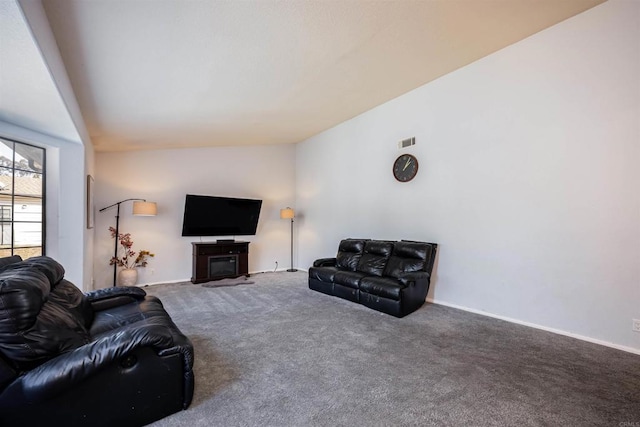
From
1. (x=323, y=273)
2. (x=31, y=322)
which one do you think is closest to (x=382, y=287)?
(x=323, y=273)

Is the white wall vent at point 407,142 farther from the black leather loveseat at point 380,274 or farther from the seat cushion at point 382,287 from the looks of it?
the seat cushion at point 382,287

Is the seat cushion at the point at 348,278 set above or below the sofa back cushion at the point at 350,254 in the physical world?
below

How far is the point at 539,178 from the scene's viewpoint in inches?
129

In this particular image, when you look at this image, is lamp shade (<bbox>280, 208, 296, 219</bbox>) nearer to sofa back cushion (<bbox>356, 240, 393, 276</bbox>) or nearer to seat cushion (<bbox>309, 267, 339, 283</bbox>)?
seat cushion (<bbox>309, 267, 339, 283</bbox>)

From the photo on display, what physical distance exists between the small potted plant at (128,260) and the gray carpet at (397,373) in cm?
218

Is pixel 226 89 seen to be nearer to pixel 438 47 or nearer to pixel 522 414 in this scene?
pixel 438 47

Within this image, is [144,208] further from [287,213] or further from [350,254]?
[350,254]

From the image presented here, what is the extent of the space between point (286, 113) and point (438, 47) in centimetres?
238

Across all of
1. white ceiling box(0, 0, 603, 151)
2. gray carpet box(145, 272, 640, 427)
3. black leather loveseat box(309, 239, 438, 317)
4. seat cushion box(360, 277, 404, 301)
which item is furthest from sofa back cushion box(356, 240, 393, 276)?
white ceiling box(0, 0, 603, 151)

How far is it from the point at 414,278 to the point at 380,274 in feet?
2.36

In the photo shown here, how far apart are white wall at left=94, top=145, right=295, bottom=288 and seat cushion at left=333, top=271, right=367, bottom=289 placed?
2.88m

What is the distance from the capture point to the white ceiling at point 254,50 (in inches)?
87.3

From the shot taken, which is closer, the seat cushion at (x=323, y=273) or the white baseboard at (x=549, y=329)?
the white baseboard at (x=549, y=329)

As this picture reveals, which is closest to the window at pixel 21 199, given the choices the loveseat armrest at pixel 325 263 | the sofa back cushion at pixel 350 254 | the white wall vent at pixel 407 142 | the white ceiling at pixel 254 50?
the white ceiling at pixel 254 50
